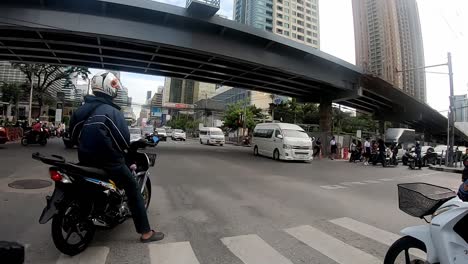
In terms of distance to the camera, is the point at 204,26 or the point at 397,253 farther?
the point at 204,26

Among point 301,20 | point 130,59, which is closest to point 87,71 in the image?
point 130,59

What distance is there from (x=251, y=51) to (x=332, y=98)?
11.9 metres

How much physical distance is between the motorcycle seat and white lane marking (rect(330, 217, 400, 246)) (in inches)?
144

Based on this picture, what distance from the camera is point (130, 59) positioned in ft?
65.8

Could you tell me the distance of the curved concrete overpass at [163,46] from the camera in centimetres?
1427

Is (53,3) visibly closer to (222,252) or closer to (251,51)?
(251,51)

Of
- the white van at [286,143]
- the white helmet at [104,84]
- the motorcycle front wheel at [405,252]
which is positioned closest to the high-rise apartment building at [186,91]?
the white van at [286,143]

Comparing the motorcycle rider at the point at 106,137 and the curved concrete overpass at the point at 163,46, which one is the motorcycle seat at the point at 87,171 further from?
the curved concrete overpass at the point at 163,46

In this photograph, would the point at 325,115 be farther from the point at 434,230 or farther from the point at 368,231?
the point at 434,230

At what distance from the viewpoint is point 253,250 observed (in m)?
3.70

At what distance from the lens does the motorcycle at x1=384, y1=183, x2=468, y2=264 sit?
7.40ft

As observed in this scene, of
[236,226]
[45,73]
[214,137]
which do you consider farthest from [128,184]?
[45,73]

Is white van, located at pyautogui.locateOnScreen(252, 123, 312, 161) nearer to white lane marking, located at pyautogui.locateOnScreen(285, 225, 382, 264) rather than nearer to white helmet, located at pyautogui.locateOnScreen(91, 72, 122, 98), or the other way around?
white lane marking, located at pyautogui.locateOnScreen(285, 225, 382, 264)

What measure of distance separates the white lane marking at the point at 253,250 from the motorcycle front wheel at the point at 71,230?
5.38 feet
